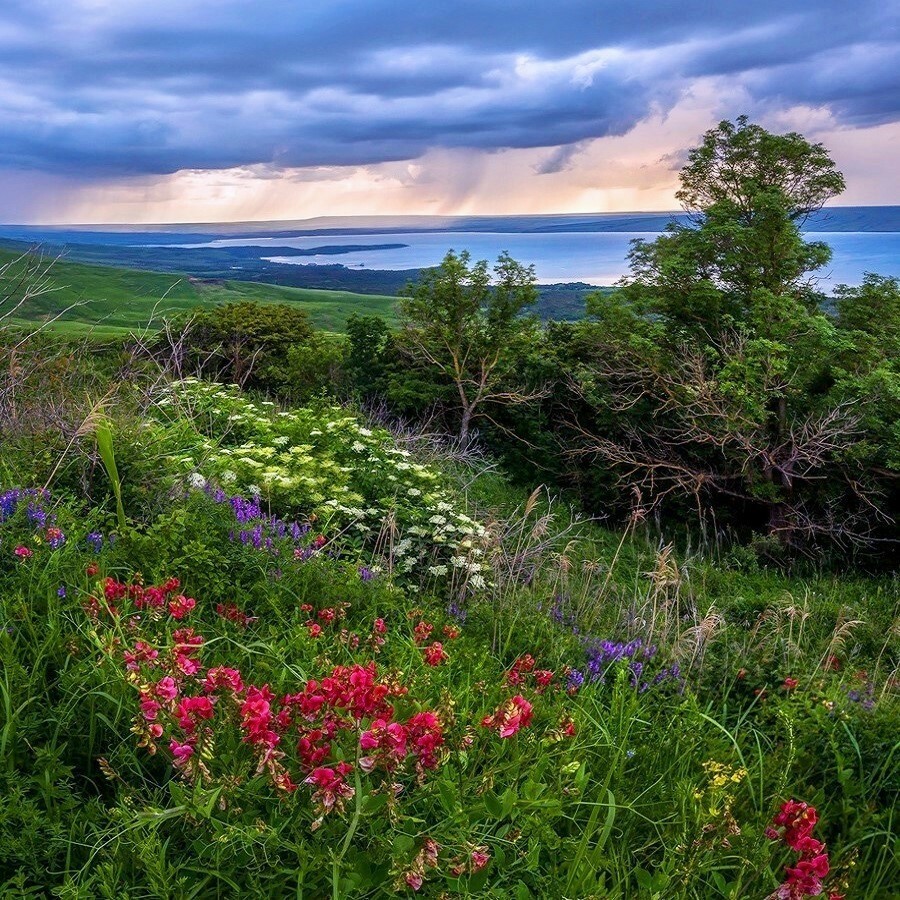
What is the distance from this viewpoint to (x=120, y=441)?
15.3 ft

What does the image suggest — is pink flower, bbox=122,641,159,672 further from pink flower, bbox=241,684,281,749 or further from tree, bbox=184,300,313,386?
tree, bbox=184,300,313,386

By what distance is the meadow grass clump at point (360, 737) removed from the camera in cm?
173

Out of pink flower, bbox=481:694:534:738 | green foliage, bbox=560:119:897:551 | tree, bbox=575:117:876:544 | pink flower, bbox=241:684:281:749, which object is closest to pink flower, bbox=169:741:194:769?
pink flower, bbox=241:684:281:749

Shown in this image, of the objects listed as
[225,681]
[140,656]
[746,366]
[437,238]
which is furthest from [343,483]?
[437,238]

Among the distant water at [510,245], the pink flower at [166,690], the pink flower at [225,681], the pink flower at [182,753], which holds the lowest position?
the pink flower at [182,753]

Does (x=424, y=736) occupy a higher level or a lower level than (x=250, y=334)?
lower

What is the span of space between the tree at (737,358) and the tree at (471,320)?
1948 millimetres

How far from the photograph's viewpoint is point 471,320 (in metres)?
18.9

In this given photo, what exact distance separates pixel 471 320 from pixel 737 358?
7124 mm

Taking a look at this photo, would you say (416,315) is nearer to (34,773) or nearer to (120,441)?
(120,441)

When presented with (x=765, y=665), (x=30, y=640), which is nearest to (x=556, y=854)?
(x=30, y=640)

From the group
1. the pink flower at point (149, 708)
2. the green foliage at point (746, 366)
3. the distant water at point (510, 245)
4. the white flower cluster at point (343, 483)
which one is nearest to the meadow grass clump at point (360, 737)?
the pink flower at point (149, 708)

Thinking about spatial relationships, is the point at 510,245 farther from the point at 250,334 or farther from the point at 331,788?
the point at 331,788

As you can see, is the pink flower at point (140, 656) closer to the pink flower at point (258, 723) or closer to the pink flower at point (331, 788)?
the pink flower at point (258, 723)
